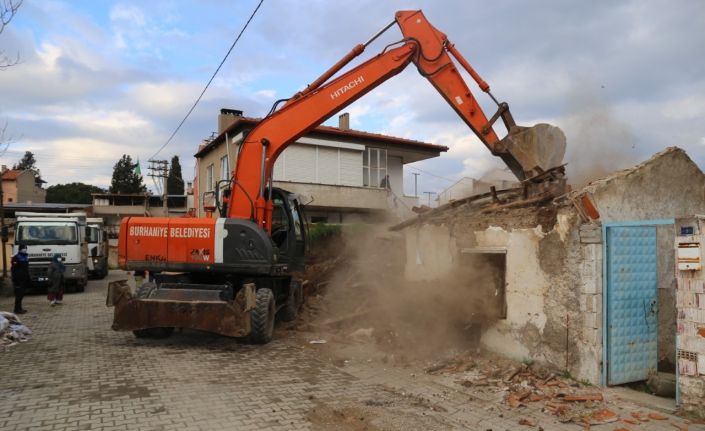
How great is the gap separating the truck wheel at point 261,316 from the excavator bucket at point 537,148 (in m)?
4.84

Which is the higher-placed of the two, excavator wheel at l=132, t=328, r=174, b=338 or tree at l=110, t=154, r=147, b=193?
tree at l=110, t=154, r=147, b=193

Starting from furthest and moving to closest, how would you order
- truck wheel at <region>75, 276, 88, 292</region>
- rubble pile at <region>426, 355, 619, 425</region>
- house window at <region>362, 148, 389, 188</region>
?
1. house window at <region>362, 148, 389, 188</region>
2. truck wheel at <region>75, 276, 88, 292</region>
3. rubble pile at <region>426, 355, 619, 425</region>

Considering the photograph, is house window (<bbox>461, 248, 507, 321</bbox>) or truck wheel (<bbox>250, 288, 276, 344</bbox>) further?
truck wheel (<bbox>250, 288, 276, 344</bbox>)

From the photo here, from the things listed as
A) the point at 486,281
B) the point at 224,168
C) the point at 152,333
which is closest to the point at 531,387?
the point at 486,281

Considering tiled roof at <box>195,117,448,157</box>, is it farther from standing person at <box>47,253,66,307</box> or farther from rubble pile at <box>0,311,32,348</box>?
rubble pile at <box>0,311,32,348</box>

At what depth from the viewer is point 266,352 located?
28.3ft

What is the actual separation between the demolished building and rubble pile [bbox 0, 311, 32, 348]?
8397 mm

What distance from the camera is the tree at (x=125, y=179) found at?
3278 inches

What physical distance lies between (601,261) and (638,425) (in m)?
2.03

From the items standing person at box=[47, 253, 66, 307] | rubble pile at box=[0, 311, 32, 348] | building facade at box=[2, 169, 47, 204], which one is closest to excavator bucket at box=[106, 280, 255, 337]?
rubble pile at box=[0, 311, 32, 348]

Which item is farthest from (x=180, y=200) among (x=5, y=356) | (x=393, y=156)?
(x=5, y=356)

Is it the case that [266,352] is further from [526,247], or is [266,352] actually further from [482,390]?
[526,247]

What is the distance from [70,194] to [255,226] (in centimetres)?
8878

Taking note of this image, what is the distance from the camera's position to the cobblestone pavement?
16.9ft
